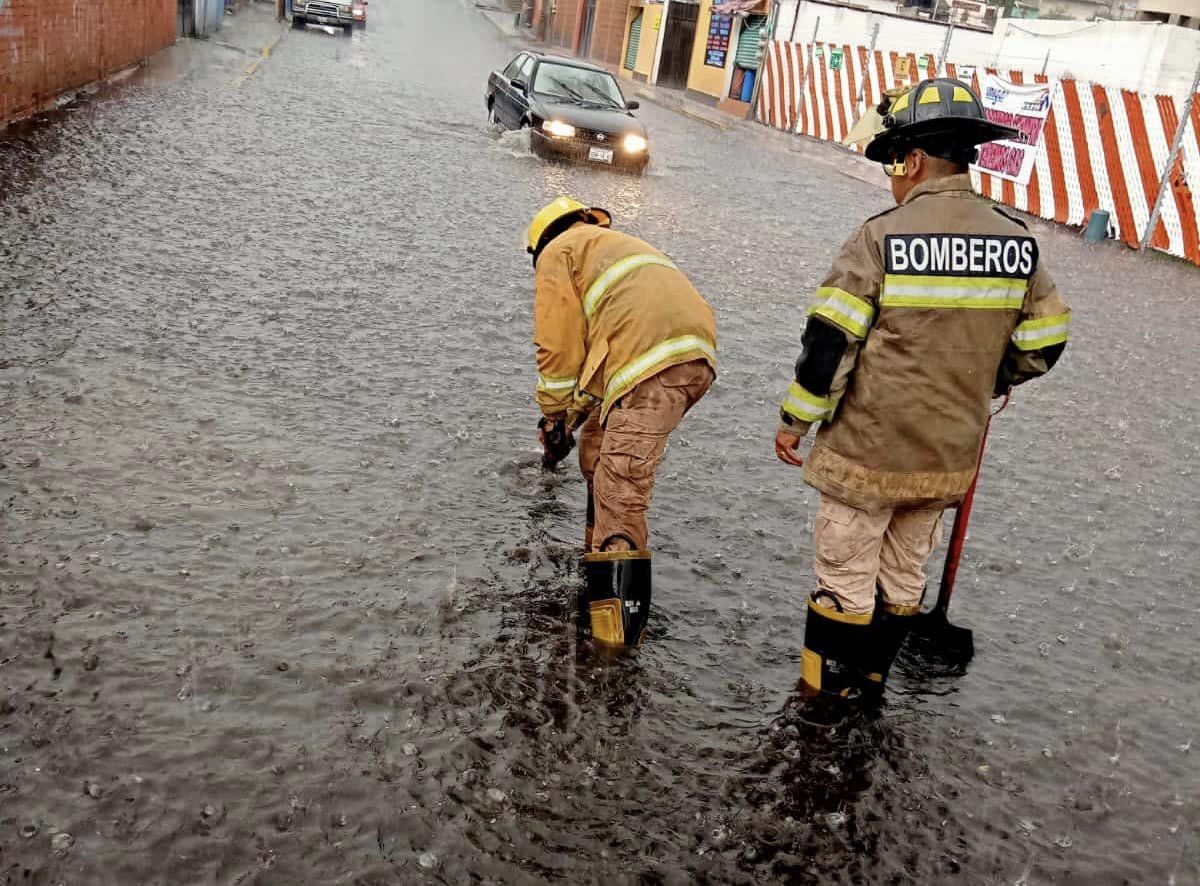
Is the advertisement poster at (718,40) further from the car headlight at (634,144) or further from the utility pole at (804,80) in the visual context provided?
the car headlight at (634,144)

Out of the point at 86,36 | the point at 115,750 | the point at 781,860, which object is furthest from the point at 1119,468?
the point at 86,36

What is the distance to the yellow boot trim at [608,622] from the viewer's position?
3656 millimetres

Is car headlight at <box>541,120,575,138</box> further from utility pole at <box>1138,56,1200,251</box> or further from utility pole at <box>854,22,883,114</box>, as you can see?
utility pole at <box>854,22,883,114</box>

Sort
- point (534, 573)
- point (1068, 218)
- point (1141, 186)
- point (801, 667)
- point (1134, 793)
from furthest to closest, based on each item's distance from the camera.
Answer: point (1068, 218), point (1141, 186), point (534, 573), point (801, 667), point (1134, 793)

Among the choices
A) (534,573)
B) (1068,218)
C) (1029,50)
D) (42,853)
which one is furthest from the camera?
(1029,50)

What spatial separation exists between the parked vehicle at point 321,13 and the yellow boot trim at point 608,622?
36.0 meters

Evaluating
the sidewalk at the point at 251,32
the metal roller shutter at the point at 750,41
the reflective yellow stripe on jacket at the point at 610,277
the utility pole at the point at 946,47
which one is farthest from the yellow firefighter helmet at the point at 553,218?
the metal roller shutter at the point at 750,41

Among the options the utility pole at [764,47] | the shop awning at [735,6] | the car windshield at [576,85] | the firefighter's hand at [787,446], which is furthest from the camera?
the shop awning at [735,6]

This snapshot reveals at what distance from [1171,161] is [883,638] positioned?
1366 cm

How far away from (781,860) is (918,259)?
1659 millimetres

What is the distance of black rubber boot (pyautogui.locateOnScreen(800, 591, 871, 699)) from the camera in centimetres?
343

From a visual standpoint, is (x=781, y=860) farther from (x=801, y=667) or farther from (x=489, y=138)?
(x=489, y=138)

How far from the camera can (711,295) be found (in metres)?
8.93

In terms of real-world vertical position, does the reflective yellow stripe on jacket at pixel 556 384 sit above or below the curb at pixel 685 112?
above
